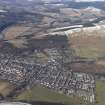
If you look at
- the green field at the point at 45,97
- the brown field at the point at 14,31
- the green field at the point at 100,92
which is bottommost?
the brown field at the point at 14,31

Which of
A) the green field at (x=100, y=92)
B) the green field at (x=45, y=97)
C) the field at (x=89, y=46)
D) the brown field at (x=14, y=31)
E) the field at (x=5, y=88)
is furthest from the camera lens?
the brown field at (x=14, y=31)

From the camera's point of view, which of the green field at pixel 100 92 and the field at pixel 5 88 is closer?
the green field at pixel 100 92

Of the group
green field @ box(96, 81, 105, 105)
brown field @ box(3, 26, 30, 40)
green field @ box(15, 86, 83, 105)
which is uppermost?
green field @ box(15, 86, 83, 105)

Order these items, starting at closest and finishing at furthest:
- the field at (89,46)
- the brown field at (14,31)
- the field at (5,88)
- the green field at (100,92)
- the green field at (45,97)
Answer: the green field at (45,97) < the green field at (100,92) < the field at (5,88) < the field at (89,46) < the brown field at (14,31)

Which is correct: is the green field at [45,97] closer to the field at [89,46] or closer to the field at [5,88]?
the field at [5,88]

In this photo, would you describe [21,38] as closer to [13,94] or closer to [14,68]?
[14,68]

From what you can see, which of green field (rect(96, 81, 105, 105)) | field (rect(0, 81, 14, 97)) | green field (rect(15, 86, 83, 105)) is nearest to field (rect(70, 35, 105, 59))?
green field (rect(96, 81, 105, 105))

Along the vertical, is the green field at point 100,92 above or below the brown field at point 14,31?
above

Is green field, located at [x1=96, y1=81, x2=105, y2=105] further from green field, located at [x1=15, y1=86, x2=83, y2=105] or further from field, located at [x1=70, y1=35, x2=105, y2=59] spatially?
field, located at [x1=70, y1=35, x2=105, y2=59]

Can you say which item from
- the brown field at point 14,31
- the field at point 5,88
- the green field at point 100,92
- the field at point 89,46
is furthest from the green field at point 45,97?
the brown field at point 14,31

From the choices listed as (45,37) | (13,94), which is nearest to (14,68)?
(13,94)

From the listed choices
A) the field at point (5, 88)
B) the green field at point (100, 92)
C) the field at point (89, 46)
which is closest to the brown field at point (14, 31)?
the field at point (89, 46)
